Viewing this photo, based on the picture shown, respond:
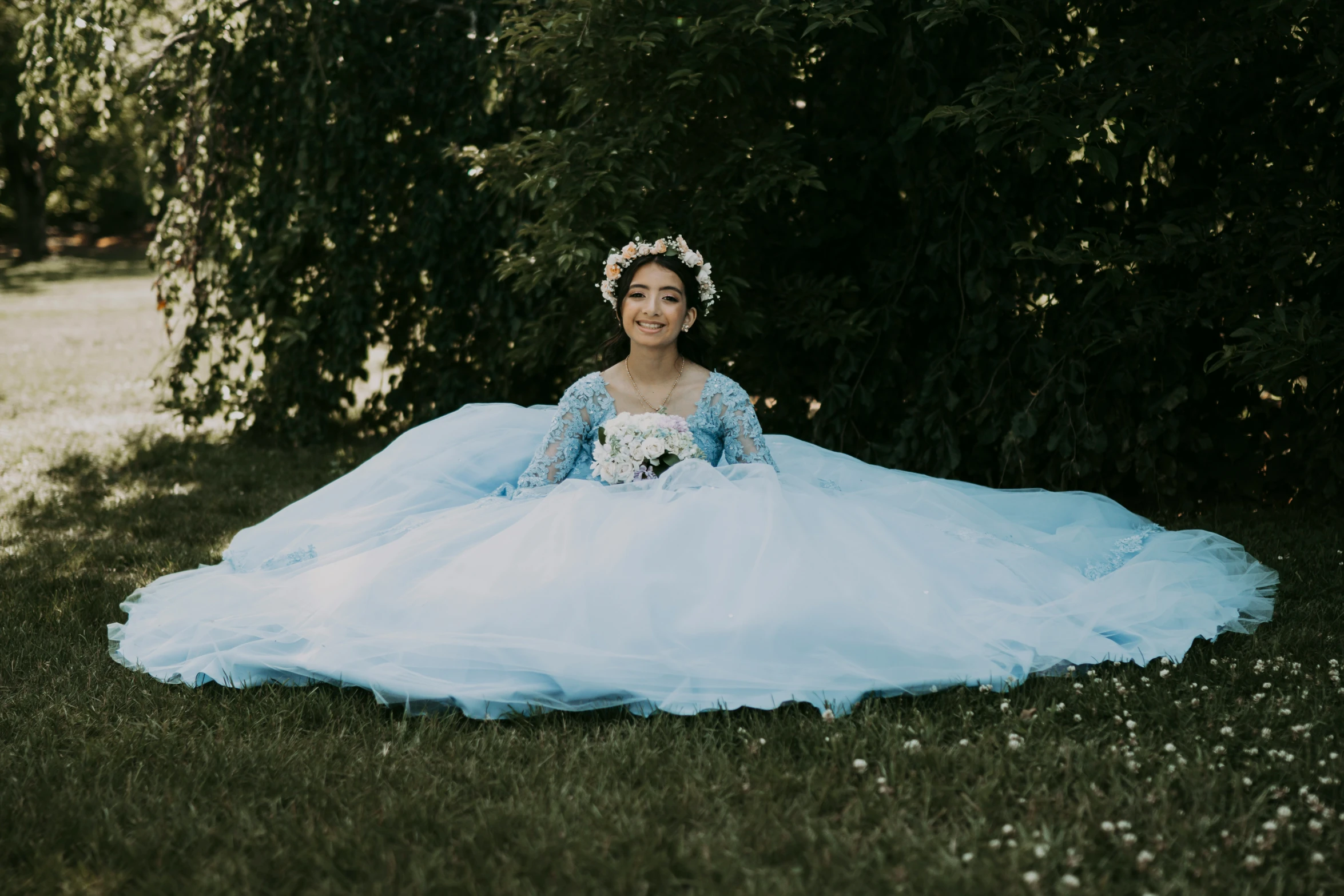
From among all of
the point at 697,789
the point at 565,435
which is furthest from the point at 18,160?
the point at 697,789

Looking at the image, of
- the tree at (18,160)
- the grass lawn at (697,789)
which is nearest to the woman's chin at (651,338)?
the grass lawn at (697,789)

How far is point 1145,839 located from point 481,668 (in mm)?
1637

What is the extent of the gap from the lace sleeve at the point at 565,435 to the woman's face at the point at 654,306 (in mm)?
268

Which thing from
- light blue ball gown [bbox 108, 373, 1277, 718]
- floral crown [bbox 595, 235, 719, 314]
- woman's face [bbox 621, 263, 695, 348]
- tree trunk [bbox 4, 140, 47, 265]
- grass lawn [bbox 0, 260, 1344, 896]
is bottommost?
grass lawn [bbox 0, 260, 1344, 896]

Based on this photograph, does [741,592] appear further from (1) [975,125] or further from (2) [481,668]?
(1) [975,125]

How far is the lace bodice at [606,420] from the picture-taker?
13.3 feet

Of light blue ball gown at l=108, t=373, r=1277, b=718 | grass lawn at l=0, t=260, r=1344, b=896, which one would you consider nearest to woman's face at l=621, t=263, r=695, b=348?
light blue ball gown at l=108, t=373, r=1277, b=718

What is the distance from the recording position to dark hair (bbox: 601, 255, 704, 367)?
4051 millimetres

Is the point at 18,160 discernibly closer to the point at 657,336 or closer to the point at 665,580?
the point at 657,336

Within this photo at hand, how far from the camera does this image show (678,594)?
3105 millimetres

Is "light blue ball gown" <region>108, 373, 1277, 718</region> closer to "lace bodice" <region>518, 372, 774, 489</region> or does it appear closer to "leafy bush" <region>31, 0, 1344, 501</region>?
"lace bodice" <region>518, 372, 774, 489</region>

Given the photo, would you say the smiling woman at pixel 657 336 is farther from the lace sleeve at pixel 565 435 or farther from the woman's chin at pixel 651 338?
the lace sleeve at pixel 565 435

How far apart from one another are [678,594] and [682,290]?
4.40ft

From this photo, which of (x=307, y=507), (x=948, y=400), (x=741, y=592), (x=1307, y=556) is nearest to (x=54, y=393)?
(x=307, y=507)
